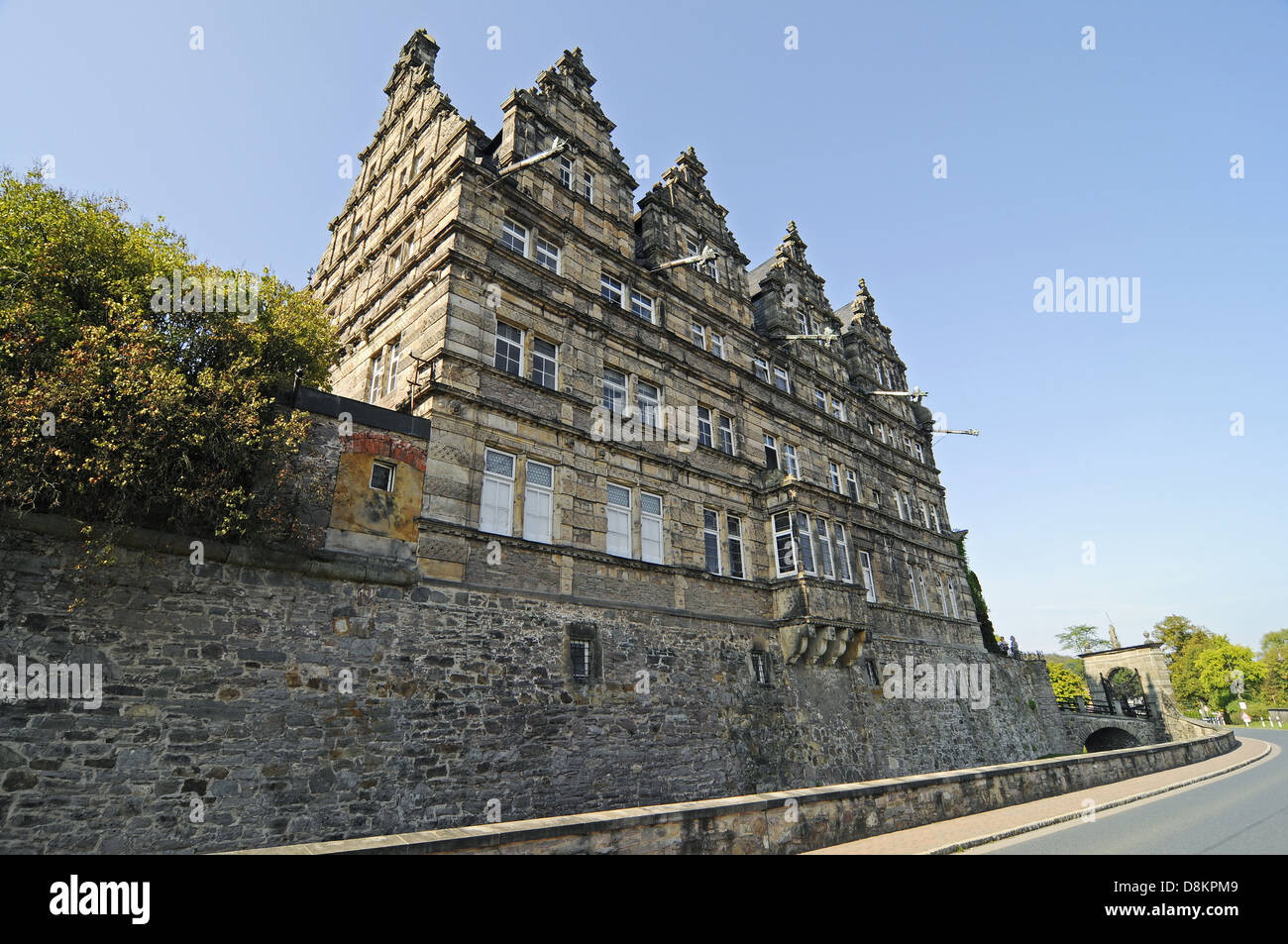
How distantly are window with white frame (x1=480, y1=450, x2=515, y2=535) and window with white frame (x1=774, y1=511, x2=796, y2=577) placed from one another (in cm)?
848

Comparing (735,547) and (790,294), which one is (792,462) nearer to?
(735,547)

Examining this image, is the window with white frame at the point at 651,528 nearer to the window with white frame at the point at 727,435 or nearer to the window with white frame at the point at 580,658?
the window with white frame at the point at 580,658

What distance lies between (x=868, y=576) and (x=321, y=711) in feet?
58.6

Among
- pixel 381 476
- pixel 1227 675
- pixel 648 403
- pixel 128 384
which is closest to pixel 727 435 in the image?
pixel 648 403

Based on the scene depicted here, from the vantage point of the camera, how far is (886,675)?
1958 cm

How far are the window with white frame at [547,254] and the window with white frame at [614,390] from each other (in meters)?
2.90

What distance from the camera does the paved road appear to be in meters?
8.11

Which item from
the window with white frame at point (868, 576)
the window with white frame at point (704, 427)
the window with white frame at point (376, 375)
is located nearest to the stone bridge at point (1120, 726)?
the window with white frame at point (868, 576)

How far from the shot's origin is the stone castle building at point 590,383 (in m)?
12.1

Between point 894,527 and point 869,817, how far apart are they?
58.8ft

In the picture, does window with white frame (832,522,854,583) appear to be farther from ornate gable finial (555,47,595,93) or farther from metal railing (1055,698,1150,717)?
metal railing (1055,698,1150,717)
